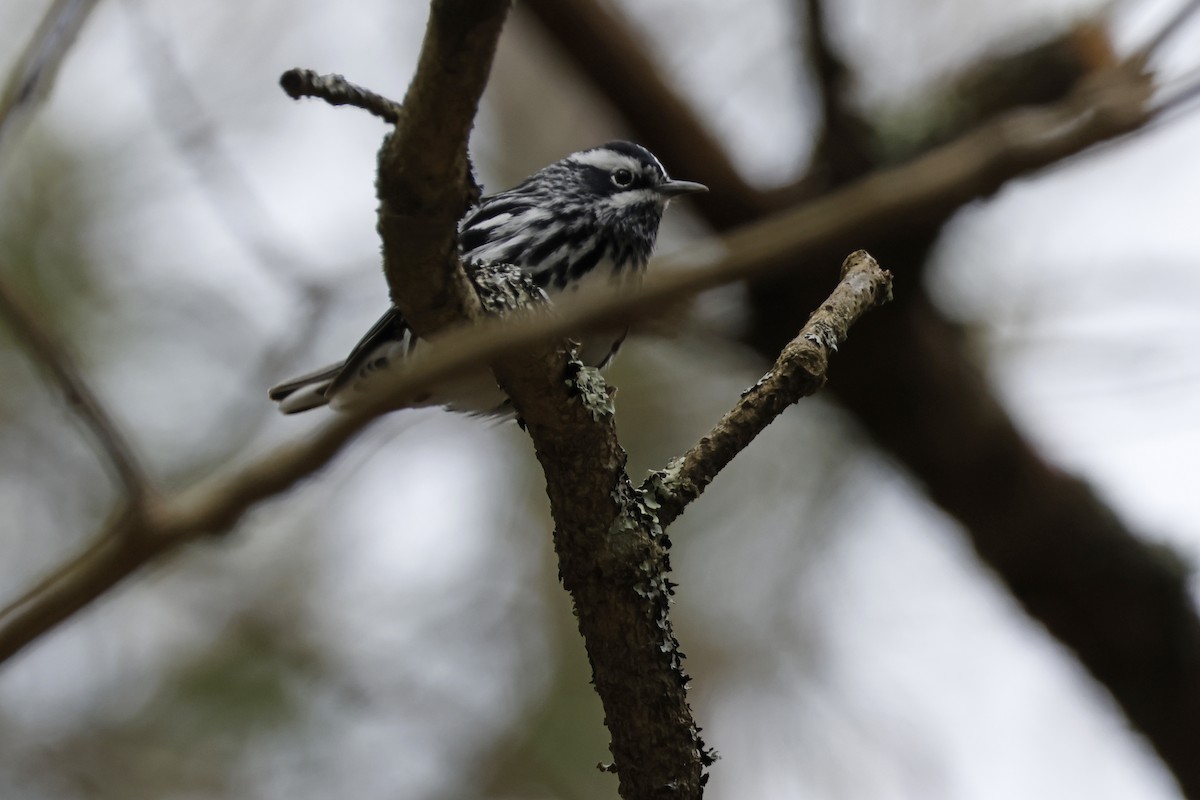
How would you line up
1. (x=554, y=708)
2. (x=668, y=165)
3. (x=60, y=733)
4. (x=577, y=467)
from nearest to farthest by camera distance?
(x=577, y=467) → (x=668, y=165) → (x=60, y=733) → (x=554, y=708)

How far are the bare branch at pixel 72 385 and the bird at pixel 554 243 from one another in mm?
2170

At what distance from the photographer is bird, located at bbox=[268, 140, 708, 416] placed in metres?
3.77

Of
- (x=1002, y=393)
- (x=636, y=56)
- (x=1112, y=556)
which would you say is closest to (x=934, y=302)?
(x=1002, y=393)

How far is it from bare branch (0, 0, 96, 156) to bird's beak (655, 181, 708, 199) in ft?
10.4

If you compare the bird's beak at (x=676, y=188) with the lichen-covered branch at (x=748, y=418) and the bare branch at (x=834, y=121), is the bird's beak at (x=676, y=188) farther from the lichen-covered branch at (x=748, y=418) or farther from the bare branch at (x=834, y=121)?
the lichen-covered branch at (x=748, y=418)

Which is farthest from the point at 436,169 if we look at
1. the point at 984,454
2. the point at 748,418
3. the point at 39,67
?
the point at 984,454

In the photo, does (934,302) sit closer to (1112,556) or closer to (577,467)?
(1112,556)

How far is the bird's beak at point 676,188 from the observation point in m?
4.75

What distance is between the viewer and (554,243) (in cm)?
416

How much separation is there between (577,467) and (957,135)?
319 cm

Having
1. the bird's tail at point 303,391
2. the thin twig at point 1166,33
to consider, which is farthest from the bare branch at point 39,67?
the bird's tail at point 303,391

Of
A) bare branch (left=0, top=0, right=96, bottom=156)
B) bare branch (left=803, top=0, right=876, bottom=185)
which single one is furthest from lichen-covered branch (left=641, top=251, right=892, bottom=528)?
bare branch (left=803, top=0, right=876, bottom=185)

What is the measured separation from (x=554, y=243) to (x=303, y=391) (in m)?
1.06

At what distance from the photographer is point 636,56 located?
533 cm
